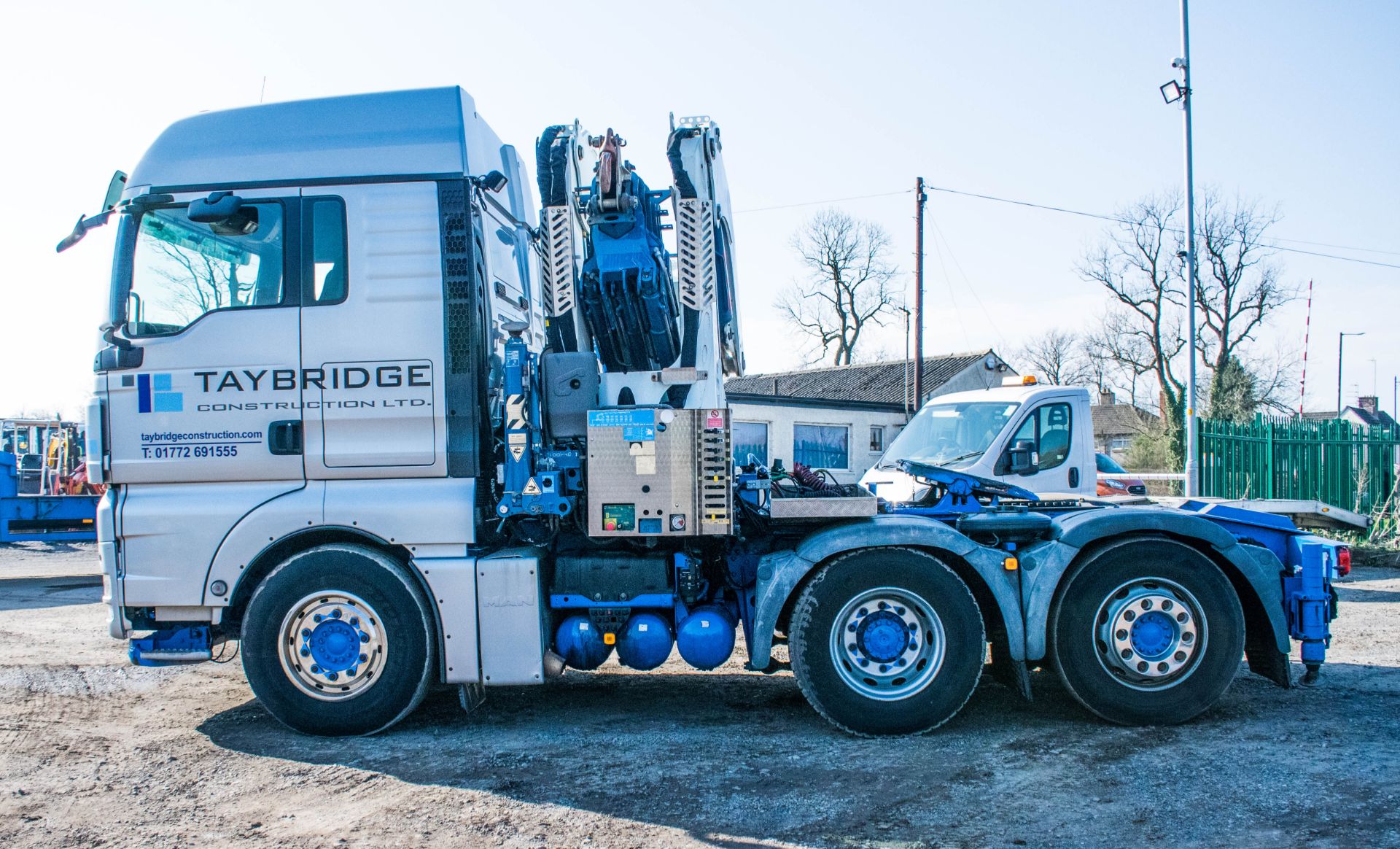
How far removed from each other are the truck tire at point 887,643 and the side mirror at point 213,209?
3.88m

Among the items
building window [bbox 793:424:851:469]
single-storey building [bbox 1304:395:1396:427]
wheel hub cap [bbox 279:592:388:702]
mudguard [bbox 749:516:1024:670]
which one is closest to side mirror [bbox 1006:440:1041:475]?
mudguard [bbox 749:516:1024:670]

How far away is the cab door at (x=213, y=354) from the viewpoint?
19.0ft

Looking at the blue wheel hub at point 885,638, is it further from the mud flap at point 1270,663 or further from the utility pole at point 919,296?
the utility pole at point 919,296

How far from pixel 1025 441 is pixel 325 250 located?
239 inches

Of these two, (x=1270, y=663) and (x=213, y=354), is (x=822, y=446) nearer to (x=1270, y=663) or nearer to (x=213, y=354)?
(x=1270, y=663)

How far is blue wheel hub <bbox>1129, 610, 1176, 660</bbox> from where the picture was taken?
18.5 feet

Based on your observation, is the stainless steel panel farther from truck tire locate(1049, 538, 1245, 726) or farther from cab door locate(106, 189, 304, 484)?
truck tire locate(1049, 538, 1245, 726)

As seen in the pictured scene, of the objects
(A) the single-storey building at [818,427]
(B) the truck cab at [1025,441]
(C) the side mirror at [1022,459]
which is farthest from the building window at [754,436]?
(C) the side mirror at [1022,459]

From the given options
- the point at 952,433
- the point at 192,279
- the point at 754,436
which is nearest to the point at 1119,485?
the point at 952,433

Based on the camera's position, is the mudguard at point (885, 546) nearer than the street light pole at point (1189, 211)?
Yes

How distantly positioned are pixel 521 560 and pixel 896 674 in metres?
2.19

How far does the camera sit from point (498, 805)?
4.53m

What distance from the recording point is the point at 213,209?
5590mm

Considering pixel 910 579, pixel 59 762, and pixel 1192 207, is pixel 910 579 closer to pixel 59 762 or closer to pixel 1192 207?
pixel 59 762
